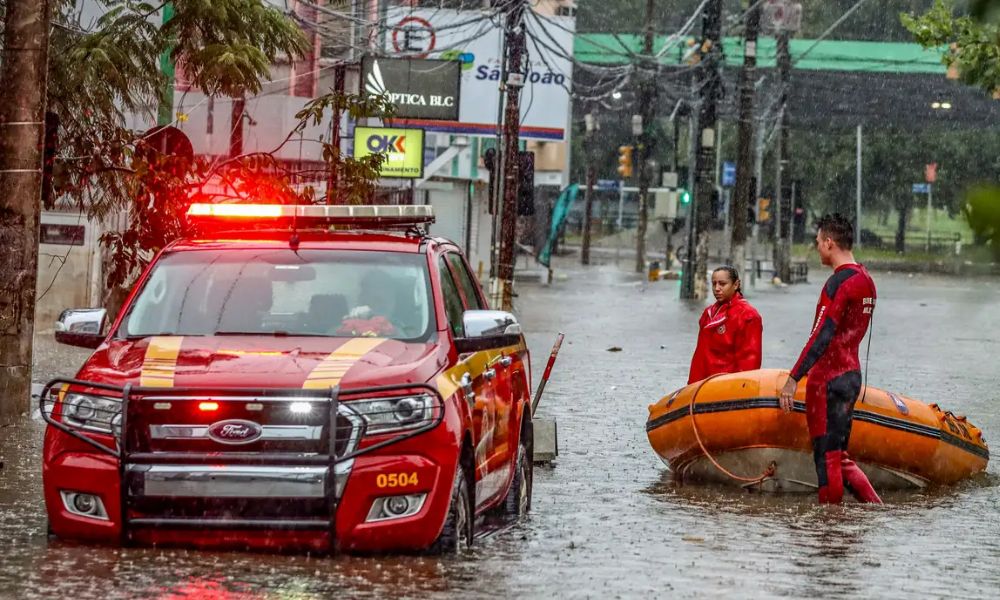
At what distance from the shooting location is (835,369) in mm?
9922

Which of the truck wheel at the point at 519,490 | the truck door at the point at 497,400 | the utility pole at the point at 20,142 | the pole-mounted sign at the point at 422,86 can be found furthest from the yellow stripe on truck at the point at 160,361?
the pole-mounted sign at the point at 422,86

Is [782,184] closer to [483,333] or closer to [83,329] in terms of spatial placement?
[483,333]

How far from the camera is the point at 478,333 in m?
Result: 7.60

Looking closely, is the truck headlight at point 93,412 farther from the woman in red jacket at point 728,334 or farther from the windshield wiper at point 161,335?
the woman in red jacket at point 728,334

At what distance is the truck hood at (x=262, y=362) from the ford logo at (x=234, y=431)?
16cm

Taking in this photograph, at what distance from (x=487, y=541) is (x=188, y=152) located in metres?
7.36

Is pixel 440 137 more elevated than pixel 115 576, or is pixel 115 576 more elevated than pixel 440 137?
pixel 440 137

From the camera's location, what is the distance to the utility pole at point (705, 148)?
133 ft

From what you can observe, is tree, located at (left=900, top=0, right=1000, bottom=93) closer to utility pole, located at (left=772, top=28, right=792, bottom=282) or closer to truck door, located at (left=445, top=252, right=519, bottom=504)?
truck door, located at (left=445, top=252, right=519, bottom=504)

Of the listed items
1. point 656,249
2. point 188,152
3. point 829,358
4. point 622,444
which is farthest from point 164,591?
point 656,249

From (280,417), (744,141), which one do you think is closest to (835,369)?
(280,417)

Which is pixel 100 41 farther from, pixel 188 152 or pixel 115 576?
pixel 115 576

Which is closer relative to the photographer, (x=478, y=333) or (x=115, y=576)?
(x=115, y=576)

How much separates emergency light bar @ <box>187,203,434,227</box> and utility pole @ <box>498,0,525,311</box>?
17.4m
